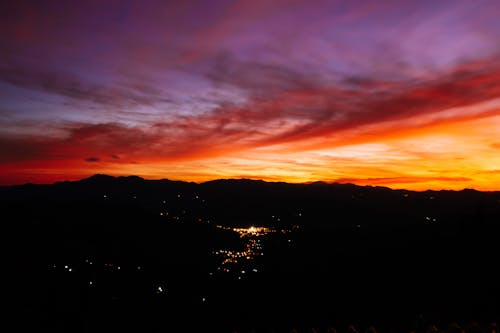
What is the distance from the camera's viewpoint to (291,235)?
155500 mm

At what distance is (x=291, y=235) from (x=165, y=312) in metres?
94.7

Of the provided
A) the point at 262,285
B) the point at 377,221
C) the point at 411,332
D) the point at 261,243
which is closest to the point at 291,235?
the point at 261,243

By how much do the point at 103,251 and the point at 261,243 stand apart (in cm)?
6670

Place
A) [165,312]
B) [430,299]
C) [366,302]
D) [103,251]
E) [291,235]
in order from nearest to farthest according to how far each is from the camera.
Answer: [430,299]
[366,302]
[165,312]
[103,251]
[291,235]

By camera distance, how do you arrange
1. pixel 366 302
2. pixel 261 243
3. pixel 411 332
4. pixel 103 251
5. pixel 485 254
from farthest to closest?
pixel 261 243 → pixel 103 251 → pixel 485 254 → pixel 366 302 → pixel 411 332

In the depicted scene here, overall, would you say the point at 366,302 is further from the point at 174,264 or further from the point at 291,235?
the point at 291,235

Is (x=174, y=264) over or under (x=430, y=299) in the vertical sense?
under

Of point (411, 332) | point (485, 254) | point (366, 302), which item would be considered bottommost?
point (366, 302)

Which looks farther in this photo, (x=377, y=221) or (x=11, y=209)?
(x=377, y=221)

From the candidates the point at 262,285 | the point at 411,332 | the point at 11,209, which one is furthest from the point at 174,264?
the point at 411,332

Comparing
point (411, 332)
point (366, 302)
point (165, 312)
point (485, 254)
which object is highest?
point (411, 332)

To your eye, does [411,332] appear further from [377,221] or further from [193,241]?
[377,221]

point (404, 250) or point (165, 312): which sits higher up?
point (404, 250)

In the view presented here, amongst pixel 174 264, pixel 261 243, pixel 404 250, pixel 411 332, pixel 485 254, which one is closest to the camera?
pixel 411 332
